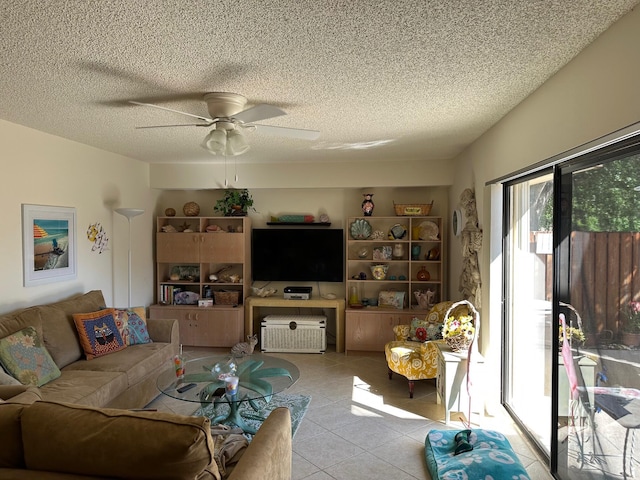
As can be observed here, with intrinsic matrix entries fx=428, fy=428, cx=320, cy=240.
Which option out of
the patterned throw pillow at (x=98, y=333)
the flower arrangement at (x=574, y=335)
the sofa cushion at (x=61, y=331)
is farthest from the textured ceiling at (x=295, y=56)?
the patterned throw pillow at (x=98, y=333)

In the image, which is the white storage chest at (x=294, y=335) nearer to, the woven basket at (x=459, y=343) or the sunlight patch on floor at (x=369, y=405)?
the sunlight patch on floor at (x=369, y=405)

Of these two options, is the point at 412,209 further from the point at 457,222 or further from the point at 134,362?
the point at 134,362

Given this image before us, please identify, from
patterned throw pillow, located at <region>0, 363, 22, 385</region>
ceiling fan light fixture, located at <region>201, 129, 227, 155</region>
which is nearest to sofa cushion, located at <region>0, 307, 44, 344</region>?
patterned throw pillow, located at <region>0, 363, 22, 385</region>

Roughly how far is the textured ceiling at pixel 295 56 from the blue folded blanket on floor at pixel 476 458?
2.33 m

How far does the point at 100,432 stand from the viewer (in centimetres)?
152

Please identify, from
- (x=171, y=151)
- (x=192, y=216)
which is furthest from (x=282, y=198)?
(x=171, y=151)

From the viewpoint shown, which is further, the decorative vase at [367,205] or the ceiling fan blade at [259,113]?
the decorative vase at [367,205]

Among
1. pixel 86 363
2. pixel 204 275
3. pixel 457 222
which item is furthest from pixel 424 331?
pixel 86 363

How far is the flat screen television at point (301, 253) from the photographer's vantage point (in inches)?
227

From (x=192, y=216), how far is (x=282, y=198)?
1247mm

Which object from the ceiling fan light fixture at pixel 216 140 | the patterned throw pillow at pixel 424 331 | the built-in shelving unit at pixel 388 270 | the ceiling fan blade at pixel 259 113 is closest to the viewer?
the ceiling fan blade at pixel 259 113

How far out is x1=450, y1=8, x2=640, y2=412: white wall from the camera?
1782mm

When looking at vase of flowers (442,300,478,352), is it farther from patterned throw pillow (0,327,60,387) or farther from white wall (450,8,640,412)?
patterned throw pillow (0,327,60,387)

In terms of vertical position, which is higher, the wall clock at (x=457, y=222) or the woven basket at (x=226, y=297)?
the wall clock at (x=457, y=222)
